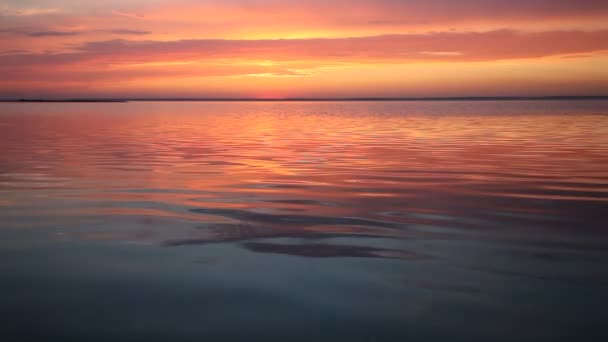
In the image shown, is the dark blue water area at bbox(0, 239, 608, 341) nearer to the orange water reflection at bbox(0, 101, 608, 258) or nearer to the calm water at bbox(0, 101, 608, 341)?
the calm water at bbox(0, 101, 608, 341)

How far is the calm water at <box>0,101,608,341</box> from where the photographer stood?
4598mm

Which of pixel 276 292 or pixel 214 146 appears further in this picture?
pixel 214 146

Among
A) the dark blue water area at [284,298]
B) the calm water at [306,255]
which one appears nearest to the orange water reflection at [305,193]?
the calm water at [306,255]

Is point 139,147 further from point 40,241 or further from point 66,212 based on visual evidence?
point 40,241

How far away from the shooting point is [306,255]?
6.61m

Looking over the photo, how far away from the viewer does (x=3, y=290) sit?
5.38 meters

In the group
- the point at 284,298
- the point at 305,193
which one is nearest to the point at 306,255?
the point at 284,298

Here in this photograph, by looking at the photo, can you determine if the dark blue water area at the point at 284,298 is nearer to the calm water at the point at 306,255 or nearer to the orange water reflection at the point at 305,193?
the calm water at the point at 306,255

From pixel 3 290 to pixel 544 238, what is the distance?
23.1 ft

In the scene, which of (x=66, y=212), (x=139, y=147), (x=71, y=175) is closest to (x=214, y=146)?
(x=139, y=147)

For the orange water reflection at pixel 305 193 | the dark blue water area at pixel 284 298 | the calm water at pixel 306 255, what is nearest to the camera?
the dark blue water area at pixel 284 298

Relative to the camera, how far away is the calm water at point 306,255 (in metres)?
4.60

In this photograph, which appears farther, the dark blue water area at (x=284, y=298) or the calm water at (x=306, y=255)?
the calm water at (x=306, y=255)

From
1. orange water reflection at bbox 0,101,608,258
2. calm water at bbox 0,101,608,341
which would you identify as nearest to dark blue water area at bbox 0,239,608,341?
calm water at bbox 0,101,608,341
